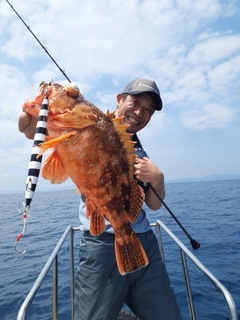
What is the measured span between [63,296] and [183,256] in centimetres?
577

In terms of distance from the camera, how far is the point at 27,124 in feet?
9.70

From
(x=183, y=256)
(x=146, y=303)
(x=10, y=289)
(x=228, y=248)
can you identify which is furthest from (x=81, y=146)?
(x=228, y=248)

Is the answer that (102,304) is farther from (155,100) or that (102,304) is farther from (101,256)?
(155,100)

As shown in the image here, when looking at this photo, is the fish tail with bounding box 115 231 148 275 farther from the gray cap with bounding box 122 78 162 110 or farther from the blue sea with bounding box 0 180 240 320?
the gray cap with bounding box 122 78 162 110

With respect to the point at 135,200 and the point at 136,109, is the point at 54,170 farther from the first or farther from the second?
the point at 136,109

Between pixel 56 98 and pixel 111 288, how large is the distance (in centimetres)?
236

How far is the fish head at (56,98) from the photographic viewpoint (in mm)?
2471

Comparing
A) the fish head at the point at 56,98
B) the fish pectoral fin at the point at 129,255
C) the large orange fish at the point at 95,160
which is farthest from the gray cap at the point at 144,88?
the fish pectoral fin at the point at 129,255

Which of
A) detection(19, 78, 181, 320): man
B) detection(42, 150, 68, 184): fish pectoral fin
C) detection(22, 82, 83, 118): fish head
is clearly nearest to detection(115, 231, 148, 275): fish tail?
detection(19, 78, 181, 320): man

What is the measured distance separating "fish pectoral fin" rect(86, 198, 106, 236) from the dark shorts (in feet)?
2.02

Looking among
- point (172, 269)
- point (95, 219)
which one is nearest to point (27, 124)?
point (95, 219)

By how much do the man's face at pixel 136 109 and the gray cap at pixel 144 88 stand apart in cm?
10

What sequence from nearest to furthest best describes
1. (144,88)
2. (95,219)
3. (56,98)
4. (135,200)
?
(56,98) < (95,219) < (135,200) < (144,88)

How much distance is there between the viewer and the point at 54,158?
2514mm
